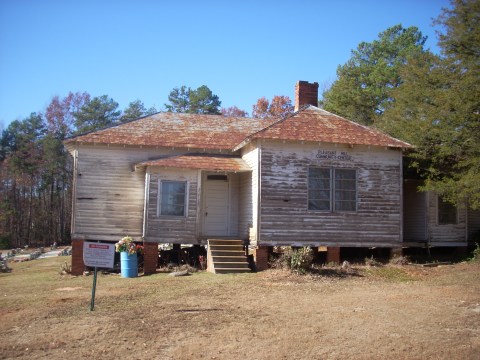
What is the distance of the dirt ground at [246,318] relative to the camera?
291 inches

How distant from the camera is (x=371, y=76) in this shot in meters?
34.7

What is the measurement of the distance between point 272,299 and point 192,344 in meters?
3.81

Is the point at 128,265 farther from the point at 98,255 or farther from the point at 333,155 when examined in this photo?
the point at 333,155

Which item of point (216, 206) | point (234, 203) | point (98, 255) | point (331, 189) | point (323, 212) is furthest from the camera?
point (234, 203)

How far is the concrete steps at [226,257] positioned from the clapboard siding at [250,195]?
59 centimetres

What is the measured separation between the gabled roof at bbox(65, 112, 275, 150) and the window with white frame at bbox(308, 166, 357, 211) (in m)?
3.71

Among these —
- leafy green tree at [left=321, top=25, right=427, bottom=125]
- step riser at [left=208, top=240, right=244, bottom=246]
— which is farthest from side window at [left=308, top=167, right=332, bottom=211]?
leafy green tree at [left=321, top=25, right=427, bottom=125]

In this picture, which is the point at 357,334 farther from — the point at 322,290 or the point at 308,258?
the point at 308,258

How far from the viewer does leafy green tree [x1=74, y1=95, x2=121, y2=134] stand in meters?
47.4

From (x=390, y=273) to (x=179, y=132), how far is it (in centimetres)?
949

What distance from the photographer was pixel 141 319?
9.05m

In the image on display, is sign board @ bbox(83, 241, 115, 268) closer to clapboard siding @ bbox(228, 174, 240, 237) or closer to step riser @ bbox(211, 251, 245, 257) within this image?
step riser @ bbox(211, 251, 245, 257)

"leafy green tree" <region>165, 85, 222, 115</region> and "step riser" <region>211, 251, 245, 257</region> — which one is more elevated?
"leafy green tree" <region>165, 85, 222, 115</region>

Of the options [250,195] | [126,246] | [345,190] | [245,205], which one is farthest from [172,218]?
[345,190]
